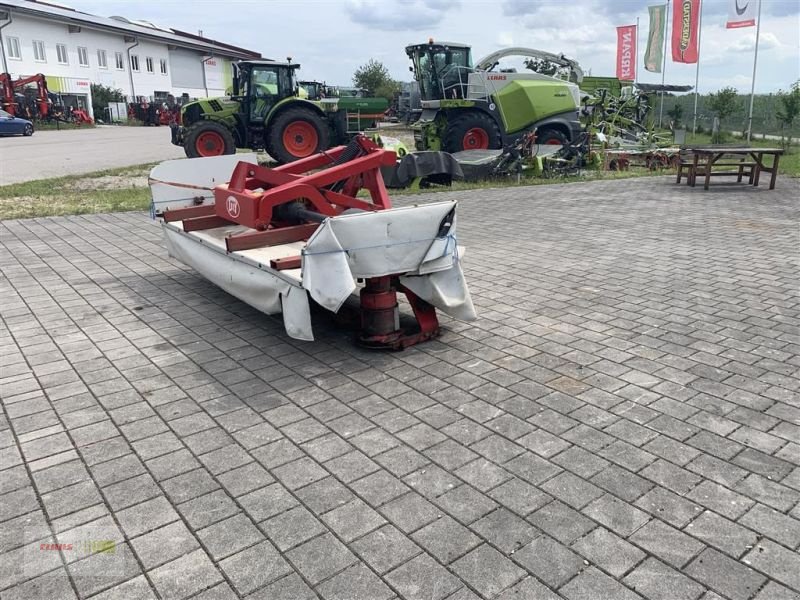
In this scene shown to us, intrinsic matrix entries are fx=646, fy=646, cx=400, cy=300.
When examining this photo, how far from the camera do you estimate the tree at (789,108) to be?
934 inches

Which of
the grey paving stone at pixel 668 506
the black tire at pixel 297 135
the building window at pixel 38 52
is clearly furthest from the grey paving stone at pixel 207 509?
the building window at pixel 38 52

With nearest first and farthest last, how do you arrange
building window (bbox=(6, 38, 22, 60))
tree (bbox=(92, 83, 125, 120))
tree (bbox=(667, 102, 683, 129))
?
tree (bbox=(667, 102, 683, 129)) → building window (bbox=(6, 38, 22, 60)) → tree (bbox=(92, 83, 125, 120))

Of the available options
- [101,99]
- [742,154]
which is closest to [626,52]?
[742,154]

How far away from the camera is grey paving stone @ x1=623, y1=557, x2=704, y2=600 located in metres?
2.17

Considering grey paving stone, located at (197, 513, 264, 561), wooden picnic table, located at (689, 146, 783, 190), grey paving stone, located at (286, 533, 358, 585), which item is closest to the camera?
grey paving stone, located at (286, 533, 358, 585)

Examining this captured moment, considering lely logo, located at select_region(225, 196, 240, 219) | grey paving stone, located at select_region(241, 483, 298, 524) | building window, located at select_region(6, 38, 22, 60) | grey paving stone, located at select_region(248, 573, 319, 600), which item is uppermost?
building window, located at select_region(6, 38, 22, 60)

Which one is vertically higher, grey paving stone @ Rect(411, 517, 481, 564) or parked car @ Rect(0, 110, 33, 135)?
parked car @ Rect(0, 110, 33, 135)

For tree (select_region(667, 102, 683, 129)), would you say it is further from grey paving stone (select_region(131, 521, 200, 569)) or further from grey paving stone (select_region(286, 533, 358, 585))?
grey paving stone (select_region(131, 521, 200, 569))

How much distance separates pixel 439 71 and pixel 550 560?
567 inches

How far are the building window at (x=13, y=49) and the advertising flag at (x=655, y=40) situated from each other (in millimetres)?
36040

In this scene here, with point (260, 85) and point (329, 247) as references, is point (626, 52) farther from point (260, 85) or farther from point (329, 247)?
point (329, 247)

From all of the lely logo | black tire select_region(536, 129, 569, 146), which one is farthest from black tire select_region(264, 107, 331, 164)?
the lely logo

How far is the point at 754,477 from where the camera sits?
2.83 m

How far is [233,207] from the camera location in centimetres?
507
